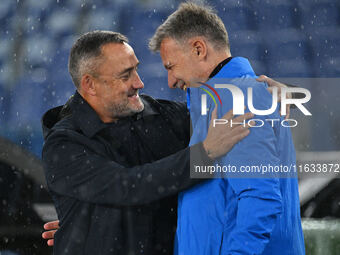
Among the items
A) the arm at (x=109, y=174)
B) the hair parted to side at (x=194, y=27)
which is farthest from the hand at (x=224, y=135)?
the hair parted to side at (x=194, y=27)

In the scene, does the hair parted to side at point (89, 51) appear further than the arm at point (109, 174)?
Yes

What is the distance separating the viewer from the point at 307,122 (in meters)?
3.03

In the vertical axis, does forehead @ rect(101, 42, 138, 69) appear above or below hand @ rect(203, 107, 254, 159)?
above

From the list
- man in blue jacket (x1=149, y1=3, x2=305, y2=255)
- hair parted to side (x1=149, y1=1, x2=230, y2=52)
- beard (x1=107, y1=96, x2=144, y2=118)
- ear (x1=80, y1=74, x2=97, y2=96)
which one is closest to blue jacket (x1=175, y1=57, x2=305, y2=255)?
man in blue jacket (x1=149, y1=3, x2=305, y2=255)

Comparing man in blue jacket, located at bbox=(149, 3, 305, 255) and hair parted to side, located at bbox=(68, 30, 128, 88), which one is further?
hair parted to side, located at bbox=(68, 30, 128, 88)

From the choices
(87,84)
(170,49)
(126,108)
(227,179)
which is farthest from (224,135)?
(87,84)

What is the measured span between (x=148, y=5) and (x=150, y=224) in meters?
2.64

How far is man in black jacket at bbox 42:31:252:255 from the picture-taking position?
1207 millimetres

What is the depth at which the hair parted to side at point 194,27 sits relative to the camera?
1204 millimetres

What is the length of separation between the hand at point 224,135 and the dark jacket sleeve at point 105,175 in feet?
0.11

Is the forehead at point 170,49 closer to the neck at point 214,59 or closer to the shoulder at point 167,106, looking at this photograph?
the neck at point 214,59

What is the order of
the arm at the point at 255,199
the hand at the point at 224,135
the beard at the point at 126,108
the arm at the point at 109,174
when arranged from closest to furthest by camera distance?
the arm at the point at 255,199, the hand at the point at 224,135, the arm at the point at 109,174, the beard at the point at 126,108

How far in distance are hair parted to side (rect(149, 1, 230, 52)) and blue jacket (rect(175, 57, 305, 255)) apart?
4.8 inches

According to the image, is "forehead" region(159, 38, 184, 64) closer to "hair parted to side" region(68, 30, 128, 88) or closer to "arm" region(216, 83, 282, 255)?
"hair parted to side" region(68, 30, 128, 88)
